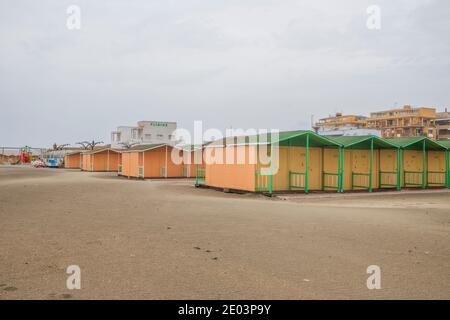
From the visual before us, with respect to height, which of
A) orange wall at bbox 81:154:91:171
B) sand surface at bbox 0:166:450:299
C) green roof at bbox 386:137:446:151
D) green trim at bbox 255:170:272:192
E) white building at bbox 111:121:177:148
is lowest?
sand surface at bbox 0:166:450:299

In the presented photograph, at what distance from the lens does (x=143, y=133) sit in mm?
78062

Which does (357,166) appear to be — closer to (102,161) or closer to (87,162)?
(102,161)

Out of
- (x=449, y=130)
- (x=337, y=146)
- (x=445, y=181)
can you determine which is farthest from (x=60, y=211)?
(x=449, y=130)

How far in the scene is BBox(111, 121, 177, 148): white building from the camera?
77938 millimetres

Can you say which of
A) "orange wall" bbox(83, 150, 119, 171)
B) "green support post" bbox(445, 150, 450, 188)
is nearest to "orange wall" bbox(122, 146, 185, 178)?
"orange wall" bbox(83, 150, 119, 171)

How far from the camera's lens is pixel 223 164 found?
72.6 feet

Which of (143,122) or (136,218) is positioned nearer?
(136,218)

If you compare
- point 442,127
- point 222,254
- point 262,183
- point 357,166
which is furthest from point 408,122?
point 222,254

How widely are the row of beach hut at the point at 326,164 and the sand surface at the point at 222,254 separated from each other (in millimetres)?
8013

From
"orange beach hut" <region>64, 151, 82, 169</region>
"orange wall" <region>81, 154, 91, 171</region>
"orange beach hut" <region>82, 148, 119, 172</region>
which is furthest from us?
"orange beach hut" <region>64, 151, 82, 169</region>

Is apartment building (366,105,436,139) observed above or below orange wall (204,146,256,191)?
above

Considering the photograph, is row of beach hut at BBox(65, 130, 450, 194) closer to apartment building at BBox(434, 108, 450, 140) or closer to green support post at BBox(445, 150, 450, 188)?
green support post at BBox(445, 150, 450, 188)
